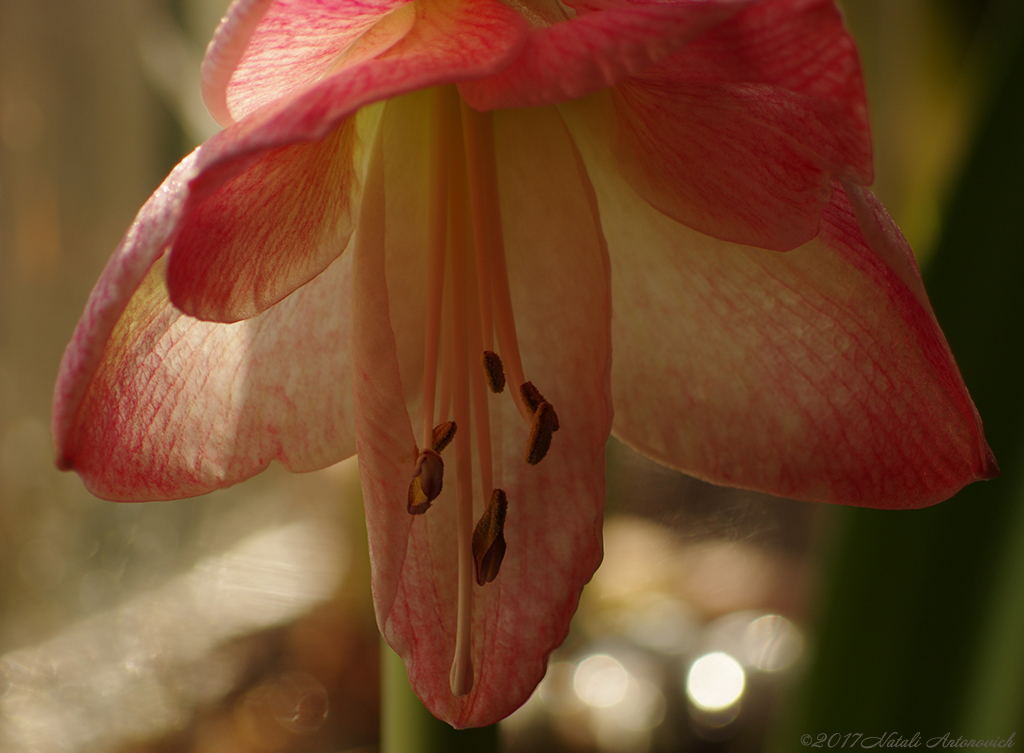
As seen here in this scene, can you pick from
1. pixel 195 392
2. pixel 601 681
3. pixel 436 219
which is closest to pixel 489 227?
pixel 436 219

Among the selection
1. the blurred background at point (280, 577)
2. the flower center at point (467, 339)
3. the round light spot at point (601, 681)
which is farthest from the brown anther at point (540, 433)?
the round light spot at point (601, 681)

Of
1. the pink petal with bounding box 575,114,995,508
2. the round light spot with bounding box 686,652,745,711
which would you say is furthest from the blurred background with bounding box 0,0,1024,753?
the pink petal with bounding box 575,114,995,508

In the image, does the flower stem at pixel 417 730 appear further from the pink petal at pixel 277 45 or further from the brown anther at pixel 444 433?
the pink petal at pixel 277 45

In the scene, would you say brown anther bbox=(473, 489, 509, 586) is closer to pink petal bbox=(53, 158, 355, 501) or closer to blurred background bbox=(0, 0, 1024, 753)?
pink petal bbox=(53, 158, 355, 501)

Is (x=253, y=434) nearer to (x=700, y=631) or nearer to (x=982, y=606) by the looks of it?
(x=982, y=606)

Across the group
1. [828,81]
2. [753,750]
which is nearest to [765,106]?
[828,81]

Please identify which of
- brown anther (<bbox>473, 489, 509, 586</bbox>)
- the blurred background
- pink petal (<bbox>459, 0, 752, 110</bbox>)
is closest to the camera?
pink petal (<bbox>459, 0, 752, 110</bbox>)
